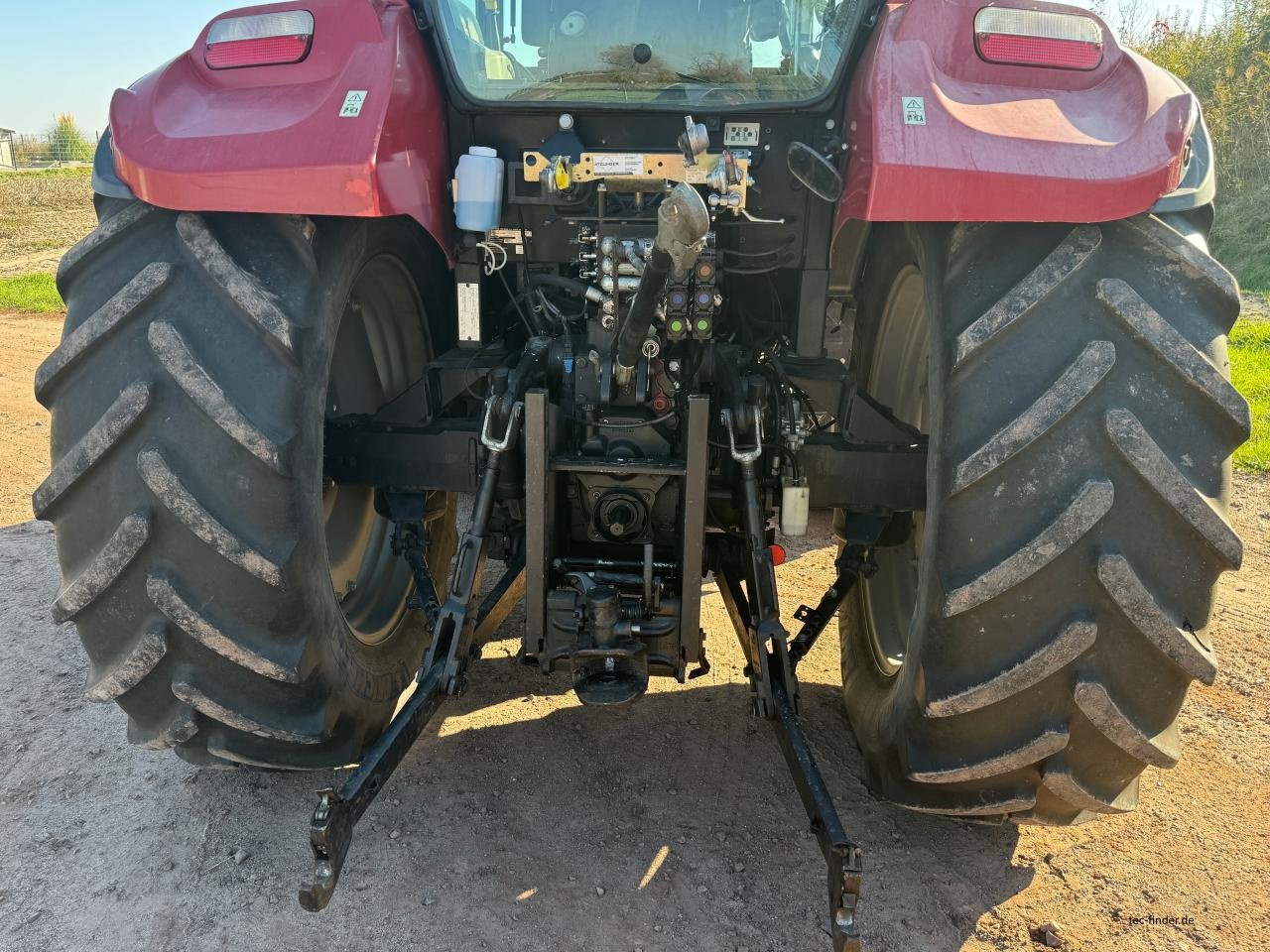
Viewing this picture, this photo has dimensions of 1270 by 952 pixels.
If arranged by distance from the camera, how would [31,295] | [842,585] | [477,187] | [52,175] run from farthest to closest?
1. [52,175]
2. [31,295]
3. [842,585]
4. [477,187]

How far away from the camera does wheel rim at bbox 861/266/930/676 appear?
2.99 m

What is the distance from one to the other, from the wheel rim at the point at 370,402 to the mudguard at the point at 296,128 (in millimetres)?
643

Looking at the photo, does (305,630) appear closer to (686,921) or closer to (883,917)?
(686,921)

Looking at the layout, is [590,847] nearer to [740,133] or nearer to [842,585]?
[842,585]

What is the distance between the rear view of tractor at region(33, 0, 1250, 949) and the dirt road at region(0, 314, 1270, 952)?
36 centimetres

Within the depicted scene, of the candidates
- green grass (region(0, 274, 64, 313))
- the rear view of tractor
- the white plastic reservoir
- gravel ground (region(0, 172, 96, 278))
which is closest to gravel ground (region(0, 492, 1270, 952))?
the rear view of tractor

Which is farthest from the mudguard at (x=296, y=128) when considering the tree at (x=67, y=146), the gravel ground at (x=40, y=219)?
the tree at (x=67, y=146)

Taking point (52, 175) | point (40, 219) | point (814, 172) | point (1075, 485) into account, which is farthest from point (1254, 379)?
point (52, 175)

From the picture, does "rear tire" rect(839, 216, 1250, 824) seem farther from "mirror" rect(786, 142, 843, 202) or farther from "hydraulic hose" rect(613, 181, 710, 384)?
"hydraulic hose" rect(613, 181, 710, 384)

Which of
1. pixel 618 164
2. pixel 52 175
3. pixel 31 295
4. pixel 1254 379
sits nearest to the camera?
pixel 618 164

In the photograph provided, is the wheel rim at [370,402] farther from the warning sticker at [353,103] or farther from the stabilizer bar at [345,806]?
the stabilizer bar at [345,806]

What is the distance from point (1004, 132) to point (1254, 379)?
23.6 ft

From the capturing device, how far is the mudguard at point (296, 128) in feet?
6.95

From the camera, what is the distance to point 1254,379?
780cm
